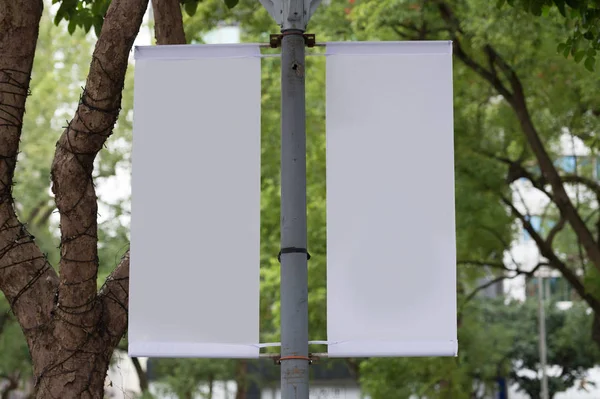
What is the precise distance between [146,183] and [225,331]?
75 centimetres

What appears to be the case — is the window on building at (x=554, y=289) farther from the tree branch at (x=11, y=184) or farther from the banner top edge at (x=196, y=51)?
the banner top edge at (x=196, y=51)

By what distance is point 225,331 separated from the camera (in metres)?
4.73

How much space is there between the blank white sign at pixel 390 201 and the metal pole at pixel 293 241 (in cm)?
21

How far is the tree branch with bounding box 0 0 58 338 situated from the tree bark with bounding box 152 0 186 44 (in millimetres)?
861

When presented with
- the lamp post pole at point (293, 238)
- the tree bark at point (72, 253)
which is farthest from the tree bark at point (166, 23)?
the lamp post pole at point (293, 238)

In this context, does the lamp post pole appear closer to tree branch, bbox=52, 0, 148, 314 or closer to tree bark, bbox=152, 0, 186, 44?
tree branch, bbox=52, 0, 148, 314

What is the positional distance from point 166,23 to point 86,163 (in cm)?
140

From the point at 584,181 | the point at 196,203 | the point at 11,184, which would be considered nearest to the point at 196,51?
the point at 196,203

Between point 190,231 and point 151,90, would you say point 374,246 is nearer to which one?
point 190,231

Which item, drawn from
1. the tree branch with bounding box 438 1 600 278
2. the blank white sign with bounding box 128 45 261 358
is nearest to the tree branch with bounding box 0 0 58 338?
the blank white sign with bounding box 128 45 261 358

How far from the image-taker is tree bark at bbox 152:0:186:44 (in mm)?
7027

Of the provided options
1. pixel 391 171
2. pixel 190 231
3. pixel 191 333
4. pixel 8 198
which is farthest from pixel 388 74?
pixel 8 198

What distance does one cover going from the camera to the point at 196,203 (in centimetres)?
485

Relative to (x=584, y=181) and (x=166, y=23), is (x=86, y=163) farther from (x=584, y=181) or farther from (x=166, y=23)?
(x=584, y=181)
